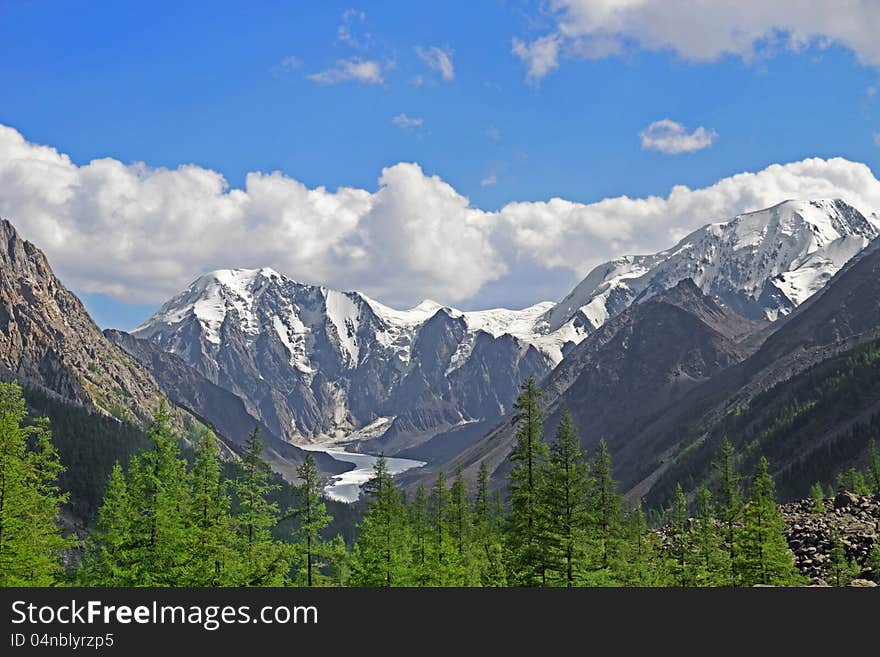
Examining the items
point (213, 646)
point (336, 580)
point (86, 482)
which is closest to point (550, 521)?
point (213, 646)

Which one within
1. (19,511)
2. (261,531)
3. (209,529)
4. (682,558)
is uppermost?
(19,511)

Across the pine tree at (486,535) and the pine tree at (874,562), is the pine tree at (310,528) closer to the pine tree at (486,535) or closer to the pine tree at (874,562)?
the pine tree at (486,535)

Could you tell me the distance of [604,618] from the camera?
26109mm

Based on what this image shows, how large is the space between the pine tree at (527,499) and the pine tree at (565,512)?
639 millimetres

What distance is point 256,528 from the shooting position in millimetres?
45031

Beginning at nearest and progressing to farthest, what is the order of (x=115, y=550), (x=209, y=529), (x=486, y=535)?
(x=209, y=529)
(x=115, y=550)
(x=486, y=535)

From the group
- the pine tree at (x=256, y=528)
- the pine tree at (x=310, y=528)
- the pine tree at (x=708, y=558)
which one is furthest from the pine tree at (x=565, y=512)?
the pine tree at (x=256, y=528)

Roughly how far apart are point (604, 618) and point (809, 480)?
167 m

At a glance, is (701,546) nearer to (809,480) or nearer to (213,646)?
(213,646)

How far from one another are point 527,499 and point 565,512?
2616mm

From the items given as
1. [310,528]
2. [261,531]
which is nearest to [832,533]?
[310,528]

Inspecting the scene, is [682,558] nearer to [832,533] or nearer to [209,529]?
[832,533]

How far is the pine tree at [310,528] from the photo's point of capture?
44781 mm

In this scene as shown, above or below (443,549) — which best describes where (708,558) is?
below
